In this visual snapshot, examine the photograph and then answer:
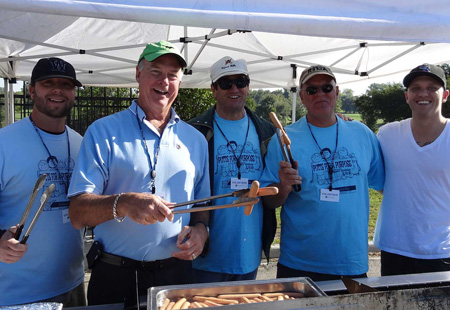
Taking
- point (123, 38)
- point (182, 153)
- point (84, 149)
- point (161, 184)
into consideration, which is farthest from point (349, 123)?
point (123, 38)

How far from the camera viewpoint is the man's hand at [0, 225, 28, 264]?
1.67 metres

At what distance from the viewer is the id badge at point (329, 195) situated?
7.50ft

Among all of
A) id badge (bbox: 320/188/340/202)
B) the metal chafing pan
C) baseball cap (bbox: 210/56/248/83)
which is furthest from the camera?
baseball cap (bbox: 210/56/248/83)

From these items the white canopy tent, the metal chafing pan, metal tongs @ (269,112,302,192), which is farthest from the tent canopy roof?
the metal chafing pan

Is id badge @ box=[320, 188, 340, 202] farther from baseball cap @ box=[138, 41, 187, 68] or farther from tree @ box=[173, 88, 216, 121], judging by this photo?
tree @ box=[173, 88, 216, 121]

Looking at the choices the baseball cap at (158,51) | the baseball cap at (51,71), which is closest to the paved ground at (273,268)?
the baseball cap at (51,71)

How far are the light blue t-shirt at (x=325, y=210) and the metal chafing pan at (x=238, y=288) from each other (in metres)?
0.85

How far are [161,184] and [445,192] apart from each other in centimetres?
179

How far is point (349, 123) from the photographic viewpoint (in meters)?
2.58

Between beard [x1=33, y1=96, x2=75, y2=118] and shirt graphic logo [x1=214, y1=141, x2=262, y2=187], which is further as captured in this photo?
shirt graphic logo [x1=214, y1=141, x2=262, y2=187]

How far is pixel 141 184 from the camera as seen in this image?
5.93 ft

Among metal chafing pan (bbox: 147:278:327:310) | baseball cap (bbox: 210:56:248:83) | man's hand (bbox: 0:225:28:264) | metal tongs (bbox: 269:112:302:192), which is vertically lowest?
metal chafing pan (bbox: 147:278:327:310)

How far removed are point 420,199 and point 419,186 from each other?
8cm

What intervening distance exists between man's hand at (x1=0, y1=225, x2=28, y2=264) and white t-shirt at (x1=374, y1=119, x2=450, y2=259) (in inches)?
84.9
